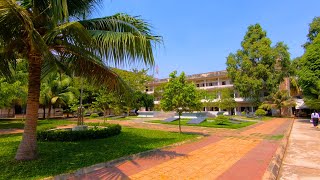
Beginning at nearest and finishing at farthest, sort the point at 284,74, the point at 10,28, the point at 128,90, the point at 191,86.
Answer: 1. the point at 10,28
2. the point at 128,90
3. the point at 191,86
4. the point at 284,74

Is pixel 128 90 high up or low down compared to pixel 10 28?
down

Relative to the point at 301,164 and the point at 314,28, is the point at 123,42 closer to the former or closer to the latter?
the point at 301,164

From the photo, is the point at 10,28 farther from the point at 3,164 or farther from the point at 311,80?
the point at 311,80

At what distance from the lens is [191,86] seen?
15.3m

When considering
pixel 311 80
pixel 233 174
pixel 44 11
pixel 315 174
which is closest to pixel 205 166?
pixel 233 174

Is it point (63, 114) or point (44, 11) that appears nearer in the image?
point (44, 11)

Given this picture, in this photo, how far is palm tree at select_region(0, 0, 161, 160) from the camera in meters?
6.01

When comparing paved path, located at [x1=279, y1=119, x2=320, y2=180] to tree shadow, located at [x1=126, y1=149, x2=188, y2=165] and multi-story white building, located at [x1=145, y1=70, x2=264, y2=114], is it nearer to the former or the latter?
tree shadow, located at [x1=126, y1=149, x2=188, y2=165]

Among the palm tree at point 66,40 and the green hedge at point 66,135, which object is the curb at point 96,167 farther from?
the green hedge at point 66,135

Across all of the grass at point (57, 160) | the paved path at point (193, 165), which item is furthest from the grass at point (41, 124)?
the paved path at point (193, 165)

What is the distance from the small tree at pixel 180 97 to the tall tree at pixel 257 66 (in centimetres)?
2879

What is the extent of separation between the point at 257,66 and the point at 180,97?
3113 cm

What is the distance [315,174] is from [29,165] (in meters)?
7.98

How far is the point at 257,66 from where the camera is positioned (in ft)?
136
